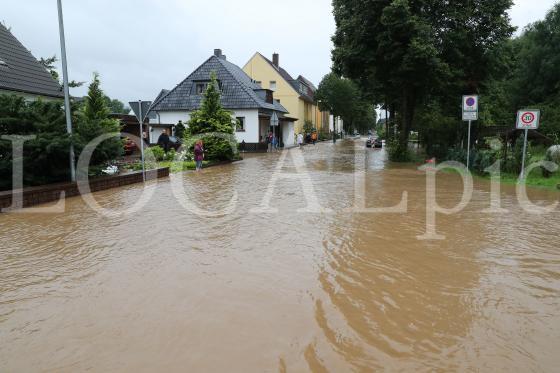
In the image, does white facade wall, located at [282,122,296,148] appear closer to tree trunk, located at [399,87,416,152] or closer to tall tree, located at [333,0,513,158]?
tree trunk, located at [399,87,416,152]

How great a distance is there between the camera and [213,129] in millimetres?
24094

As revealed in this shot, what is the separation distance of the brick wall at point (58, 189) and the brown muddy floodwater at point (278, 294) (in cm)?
102

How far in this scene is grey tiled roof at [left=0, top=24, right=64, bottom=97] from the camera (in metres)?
17.0

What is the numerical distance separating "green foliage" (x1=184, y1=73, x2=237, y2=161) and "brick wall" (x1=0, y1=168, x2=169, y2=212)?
8510 millimetres

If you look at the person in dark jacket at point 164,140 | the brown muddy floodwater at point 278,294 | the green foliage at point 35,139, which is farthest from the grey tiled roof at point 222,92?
the brown muddy floodwater at point 278,294

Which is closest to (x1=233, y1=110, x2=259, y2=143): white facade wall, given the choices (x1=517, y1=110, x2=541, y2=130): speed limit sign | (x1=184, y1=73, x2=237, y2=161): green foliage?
(x1=184, y1=73, x2=237, y2=161): green foliage

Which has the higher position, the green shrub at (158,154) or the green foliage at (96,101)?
the green foliage at (96,101)

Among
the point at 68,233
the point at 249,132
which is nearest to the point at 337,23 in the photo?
the point at 249,132

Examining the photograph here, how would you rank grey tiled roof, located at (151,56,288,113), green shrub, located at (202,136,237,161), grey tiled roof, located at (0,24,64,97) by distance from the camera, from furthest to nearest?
grey tiled roof, located at (151,56,288,113) → green shrub, located at (202,136,237,161) → grey tiled roof, located at (0,24,64,97)

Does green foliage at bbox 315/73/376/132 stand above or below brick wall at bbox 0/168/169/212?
above

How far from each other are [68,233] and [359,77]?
19.7 meters

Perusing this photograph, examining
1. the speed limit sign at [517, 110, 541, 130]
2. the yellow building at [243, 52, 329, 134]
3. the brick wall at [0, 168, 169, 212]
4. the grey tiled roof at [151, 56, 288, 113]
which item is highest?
the yellow building at [243, 52, 329, 134]

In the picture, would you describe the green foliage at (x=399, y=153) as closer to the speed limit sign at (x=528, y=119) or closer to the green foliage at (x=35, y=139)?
the speed limit sign at (x=528, y=119)

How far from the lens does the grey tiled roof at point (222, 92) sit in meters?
34.9
